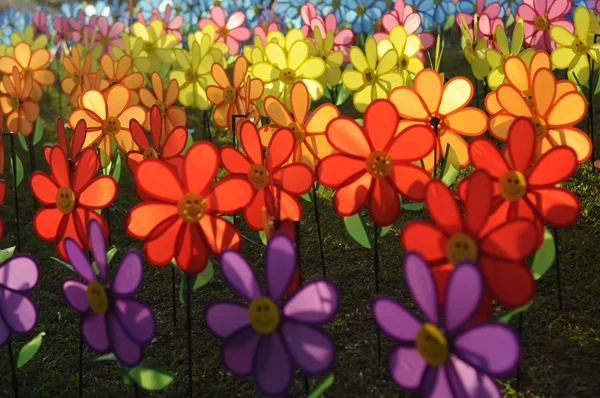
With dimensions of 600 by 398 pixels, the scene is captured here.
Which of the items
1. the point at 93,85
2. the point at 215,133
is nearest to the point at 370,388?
the point at 93,85

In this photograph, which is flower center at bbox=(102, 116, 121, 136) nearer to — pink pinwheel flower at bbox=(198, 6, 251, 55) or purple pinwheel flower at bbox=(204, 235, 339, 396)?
purple pinwheel flower at bbox=(204, 235, 339, 396)

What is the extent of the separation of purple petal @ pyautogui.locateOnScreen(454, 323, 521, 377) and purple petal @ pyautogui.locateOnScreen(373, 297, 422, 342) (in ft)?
0.20

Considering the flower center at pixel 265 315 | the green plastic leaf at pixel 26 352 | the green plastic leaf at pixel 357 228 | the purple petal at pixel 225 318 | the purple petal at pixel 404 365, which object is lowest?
the green plastic leaf at pixel 26 352

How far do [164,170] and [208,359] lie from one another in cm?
50

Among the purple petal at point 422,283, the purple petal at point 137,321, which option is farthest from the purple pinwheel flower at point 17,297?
the purple petal at point 422,283

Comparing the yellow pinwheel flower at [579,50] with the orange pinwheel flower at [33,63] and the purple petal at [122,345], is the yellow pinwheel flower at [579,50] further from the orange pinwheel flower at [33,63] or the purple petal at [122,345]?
the orange pinwheel flower at [33,63]

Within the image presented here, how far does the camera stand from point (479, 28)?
228 cm

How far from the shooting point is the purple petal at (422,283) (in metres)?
0.83

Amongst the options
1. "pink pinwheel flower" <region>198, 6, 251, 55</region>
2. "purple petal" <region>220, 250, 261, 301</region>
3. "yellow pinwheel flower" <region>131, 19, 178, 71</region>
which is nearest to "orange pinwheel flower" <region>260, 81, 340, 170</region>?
"purple petal" <region>220, 250, 261, 301</region>

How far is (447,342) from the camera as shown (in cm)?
83

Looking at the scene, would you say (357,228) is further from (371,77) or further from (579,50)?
(579,50)

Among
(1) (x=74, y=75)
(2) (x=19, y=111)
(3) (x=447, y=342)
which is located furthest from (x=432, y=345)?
(1) (x=74, y=75)

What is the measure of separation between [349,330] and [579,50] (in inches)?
43.9

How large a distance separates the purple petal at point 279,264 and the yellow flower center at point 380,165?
331 mm
